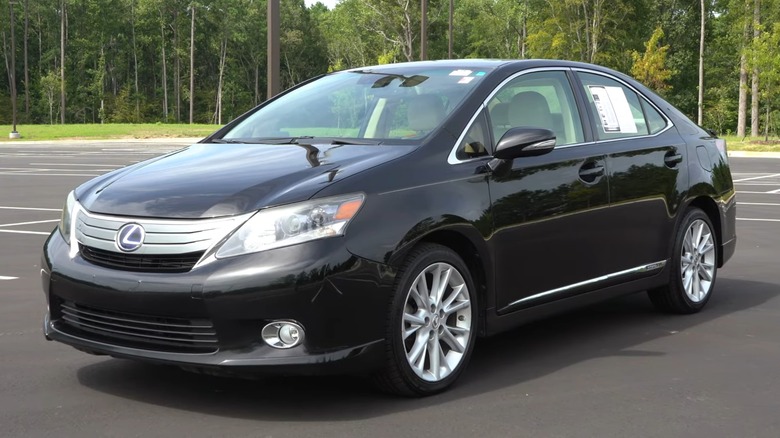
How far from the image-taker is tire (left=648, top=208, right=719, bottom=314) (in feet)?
22.3

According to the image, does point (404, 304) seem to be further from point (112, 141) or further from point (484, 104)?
point (112, 141)

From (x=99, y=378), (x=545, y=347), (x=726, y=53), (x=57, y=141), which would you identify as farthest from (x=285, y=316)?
(x=726, y=53)

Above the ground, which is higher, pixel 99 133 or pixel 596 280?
pixel 99 133

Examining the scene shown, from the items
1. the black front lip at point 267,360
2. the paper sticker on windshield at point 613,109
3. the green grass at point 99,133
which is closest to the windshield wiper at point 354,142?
the black front lip at point 267,360

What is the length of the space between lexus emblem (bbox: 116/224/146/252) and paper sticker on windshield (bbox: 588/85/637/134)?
3024 mm

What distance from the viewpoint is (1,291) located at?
7.96 metres

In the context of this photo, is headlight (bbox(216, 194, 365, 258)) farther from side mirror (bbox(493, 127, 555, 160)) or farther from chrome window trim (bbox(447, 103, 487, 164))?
side mirror (bbox(493, 127, 555, 160))

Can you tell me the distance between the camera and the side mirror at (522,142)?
527 centimetres

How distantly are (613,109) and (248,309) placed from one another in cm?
311

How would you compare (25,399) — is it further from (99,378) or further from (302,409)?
(302,409)

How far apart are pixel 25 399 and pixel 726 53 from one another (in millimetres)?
76503

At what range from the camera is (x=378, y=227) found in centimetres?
458

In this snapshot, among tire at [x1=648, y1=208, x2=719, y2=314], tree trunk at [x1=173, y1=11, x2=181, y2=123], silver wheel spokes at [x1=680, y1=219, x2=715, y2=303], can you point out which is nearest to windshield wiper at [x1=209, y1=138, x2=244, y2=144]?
tire at [x1=648, y1=208, x2=719, y2=314]

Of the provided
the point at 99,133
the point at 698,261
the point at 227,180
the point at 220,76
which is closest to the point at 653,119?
the point at 698,261
